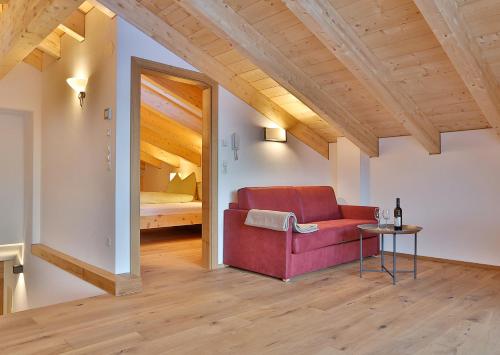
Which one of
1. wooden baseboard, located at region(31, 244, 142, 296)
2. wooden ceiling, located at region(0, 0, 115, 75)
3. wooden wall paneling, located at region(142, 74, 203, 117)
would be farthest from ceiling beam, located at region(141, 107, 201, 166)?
wooden baseboard, located at region(31, 244, 142, 296)

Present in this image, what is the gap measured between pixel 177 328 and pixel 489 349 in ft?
5.99

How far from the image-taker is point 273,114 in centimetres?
486

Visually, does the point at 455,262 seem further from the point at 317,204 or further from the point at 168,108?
the point at 168,108

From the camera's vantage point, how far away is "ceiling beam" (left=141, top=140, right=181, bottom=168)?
7829mm

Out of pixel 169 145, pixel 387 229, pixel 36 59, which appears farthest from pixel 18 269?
pixel 387 229

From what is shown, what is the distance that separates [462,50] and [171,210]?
4.17 meters

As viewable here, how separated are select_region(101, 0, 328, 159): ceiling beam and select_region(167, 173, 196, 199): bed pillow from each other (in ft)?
8.59

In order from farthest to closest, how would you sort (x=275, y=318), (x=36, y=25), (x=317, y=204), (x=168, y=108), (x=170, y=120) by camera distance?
(x=170, y=120) → (x=168, y=108) → (x=317, y=204) → (x=36, y=25) → (x=275, y=318)

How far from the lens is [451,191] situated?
450cm

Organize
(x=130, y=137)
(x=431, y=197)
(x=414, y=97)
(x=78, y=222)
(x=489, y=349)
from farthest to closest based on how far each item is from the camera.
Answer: (x=431, y=197), (x=78, y=222), (x=414, y=97), (x=130, y=137), (x=489, y=349)

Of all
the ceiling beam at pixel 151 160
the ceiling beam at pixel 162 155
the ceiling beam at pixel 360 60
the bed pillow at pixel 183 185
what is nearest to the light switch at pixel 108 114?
the ceiling beam at pixel 360 60

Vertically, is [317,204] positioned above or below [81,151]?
below

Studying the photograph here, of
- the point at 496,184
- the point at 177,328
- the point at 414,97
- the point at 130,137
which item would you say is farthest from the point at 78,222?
the point at 496,184

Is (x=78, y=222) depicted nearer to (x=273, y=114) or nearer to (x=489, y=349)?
(x=273, y=114)
